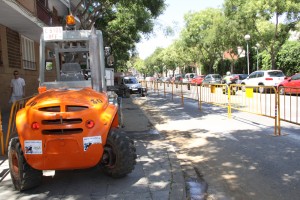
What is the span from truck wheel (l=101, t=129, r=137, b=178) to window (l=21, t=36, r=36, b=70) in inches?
547

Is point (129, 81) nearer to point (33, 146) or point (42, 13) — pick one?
point (42, 13)

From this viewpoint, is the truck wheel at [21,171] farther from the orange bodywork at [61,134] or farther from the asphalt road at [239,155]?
the asphalt road at [239,155]

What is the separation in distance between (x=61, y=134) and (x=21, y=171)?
832 mm

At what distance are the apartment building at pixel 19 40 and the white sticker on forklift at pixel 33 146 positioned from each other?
305 inches

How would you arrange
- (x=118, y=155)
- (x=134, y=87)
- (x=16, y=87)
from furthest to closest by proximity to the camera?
1. (x=134, y=87)
2. (x=16, y=87)
3. (x=118, y=155)

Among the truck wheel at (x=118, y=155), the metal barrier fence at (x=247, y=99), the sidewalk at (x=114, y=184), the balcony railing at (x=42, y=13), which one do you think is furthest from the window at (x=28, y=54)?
the truck wheel at (x=118, y=155)

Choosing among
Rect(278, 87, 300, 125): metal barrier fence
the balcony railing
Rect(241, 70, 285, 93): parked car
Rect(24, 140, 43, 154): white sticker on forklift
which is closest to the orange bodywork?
Rect(24, 140, 43, 154): white sticker on forklift

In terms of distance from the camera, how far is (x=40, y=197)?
189 inches

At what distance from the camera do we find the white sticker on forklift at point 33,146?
15.2 feet

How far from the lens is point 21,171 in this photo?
16.0ft

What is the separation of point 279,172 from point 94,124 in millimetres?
3201

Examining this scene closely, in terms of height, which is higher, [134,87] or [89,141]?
[134,87]

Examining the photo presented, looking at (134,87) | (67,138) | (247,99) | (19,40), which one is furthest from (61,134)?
(134,87)

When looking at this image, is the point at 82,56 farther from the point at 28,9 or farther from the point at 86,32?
the point at 28,9
